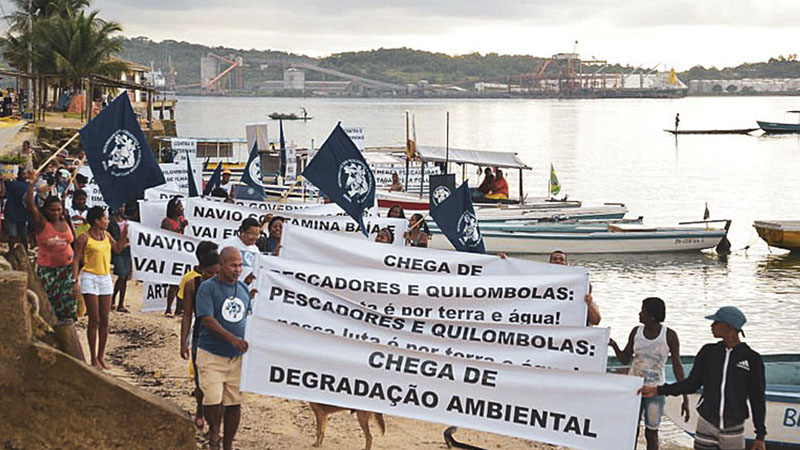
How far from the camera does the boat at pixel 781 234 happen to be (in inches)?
1278

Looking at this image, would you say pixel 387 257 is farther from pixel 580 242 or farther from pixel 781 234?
pixel 781 234

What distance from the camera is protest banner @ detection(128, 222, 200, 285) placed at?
11.9 m

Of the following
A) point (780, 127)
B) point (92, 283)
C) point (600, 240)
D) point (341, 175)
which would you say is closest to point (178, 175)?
point (341, 175)

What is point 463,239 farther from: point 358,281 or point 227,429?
point 227,429

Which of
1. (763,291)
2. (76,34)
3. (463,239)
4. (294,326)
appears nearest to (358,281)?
(294,326)

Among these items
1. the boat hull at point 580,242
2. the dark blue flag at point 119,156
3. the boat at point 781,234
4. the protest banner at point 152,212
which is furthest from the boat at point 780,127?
the dark blue flag at point 119,156

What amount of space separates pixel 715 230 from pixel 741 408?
26588mm

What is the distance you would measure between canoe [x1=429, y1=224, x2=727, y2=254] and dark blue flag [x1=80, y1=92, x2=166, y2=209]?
60.3ft

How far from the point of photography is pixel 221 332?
820cm

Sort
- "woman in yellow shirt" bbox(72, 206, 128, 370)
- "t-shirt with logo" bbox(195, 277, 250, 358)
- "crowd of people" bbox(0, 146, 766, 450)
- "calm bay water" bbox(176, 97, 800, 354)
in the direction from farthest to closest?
"calm bay water" bbox(176, 97, 800, 354) < "woman in yellow shirt" bbox(72, 206, 128, 370) < "t-shirt with logo" bbox(195, 277, 250, 358) < "crowd of people" bbox(0, 146, 766, 450)

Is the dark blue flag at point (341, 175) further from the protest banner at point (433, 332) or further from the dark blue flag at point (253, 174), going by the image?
the dark blue flag at point (253, 174)

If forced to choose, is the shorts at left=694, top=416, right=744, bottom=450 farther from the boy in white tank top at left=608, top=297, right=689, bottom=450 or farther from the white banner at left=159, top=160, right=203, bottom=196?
the white banner at left=159, top=160, right=203, bottom=196

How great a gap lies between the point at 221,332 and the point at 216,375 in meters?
0.39

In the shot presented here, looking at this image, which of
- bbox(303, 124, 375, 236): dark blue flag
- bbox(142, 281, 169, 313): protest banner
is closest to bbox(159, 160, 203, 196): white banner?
bbox(303, 124, 375, 236): dark blue flag
